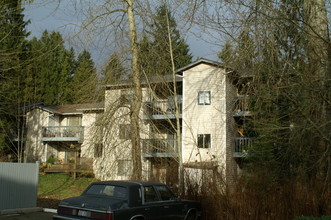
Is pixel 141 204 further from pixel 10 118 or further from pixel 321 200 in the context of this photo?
pixel 10 118

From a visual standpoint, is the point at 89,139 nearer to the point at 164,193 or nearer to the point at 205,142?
the point at 164,193

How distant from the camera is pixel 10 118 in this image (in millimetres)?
36844

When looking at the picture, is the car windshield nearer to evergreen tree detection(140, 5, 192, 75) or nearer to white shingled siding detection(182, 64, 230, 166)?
evergreen tree detection(140, 5, 192, 75)

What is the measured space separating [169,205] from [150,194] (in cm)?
67

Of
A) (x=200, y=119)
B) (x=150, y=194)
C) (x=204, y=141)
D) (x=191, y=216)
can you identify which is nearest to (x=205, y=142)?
(x=204, y=141)

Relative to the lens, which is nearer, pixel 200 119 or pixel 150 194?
pixel 150 194

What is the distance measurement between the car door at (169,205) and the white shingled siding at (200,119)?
14799 mm

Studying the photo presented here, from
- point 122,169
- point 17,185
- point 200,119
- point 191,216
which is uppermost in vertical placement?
point 200,119

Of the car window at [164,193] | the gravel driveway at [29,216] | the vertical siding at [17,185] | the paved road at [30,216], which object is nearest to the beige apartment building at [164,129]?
the car window at [164,193]

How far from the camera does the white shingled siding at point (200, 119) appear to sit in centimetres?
2644

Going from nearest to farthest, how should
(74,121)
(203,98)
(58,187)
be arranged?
(203,98)
(58,187)
(74,121)

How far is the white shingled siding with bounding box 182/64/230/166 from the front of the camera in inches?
1041

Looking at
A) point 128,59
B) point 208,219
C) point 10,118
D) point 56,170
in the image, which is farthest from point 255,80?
point 10,118

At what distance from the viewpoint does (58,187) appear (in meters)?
28.5
